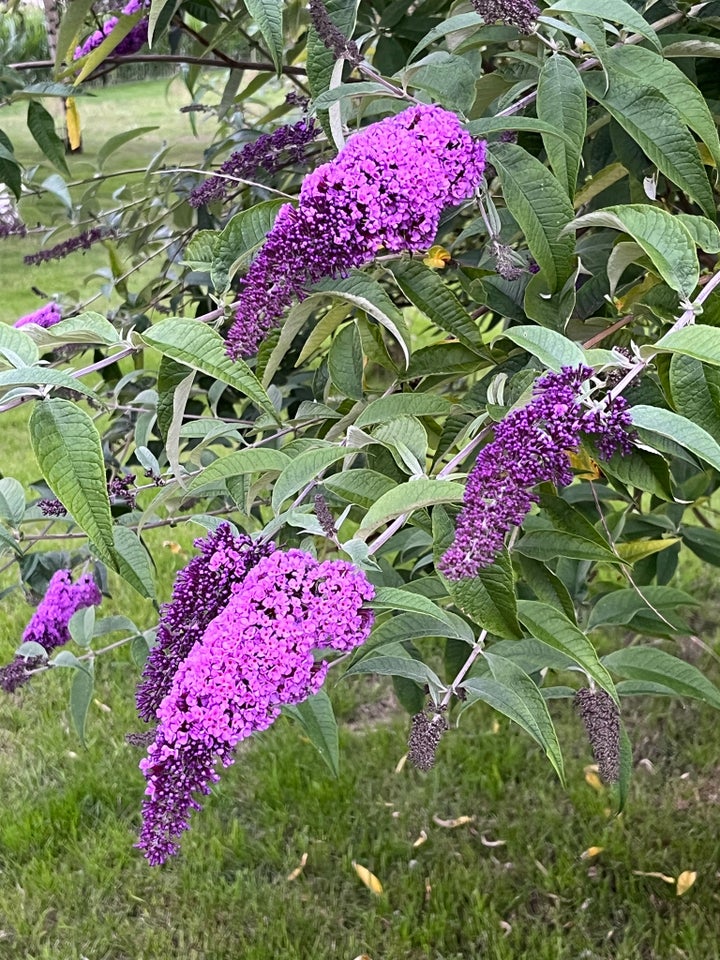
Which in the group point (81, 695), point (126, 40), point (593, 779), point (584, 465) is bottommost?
point (593, 779)

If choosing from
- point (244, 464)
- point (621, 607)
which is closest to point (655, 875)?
point (621, 607)

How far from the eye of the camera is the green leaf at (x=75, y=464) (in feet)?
2.61

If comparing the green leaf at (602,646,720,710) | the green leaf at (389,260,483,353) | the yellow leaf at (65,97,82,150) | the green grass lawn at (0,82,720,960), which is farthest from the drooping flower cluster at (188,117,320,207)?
the green grass lawn at (0,82,720,960)

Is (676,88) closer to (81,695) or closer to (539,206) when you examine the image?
(539,206)

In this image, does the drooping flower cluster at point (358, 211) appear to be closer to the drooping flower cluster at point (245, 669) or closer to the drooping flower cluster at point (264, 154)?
the drooping flower cluster at point (245, 669)

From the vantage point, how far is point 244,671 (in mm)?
819

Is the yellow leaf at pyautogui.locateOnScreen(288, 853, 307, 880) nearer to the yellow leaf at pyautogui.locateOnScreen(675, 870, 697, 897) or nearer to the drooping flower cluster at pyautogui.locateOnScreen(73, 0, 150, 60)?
the yellow leaf at pyautogui.locateOnScreen(675, 870, 697, 897)

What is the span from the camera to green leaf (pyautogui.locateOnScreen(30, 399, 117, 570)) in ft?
2.61

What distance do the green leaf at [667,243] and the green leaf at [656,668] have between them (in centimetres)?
71

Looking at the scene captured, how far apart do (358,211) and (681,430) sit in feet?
1.15

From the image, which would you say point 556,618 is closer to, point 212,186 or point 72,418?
point 72,418

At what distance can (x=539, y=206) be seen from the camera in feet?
3.31

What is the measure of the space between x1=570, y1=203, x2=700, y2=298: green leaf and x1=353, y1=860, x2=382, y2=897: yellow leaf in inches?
67.8

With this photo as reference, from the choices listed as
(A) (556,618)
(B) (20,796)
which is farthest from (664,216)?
(B) (20,796)
